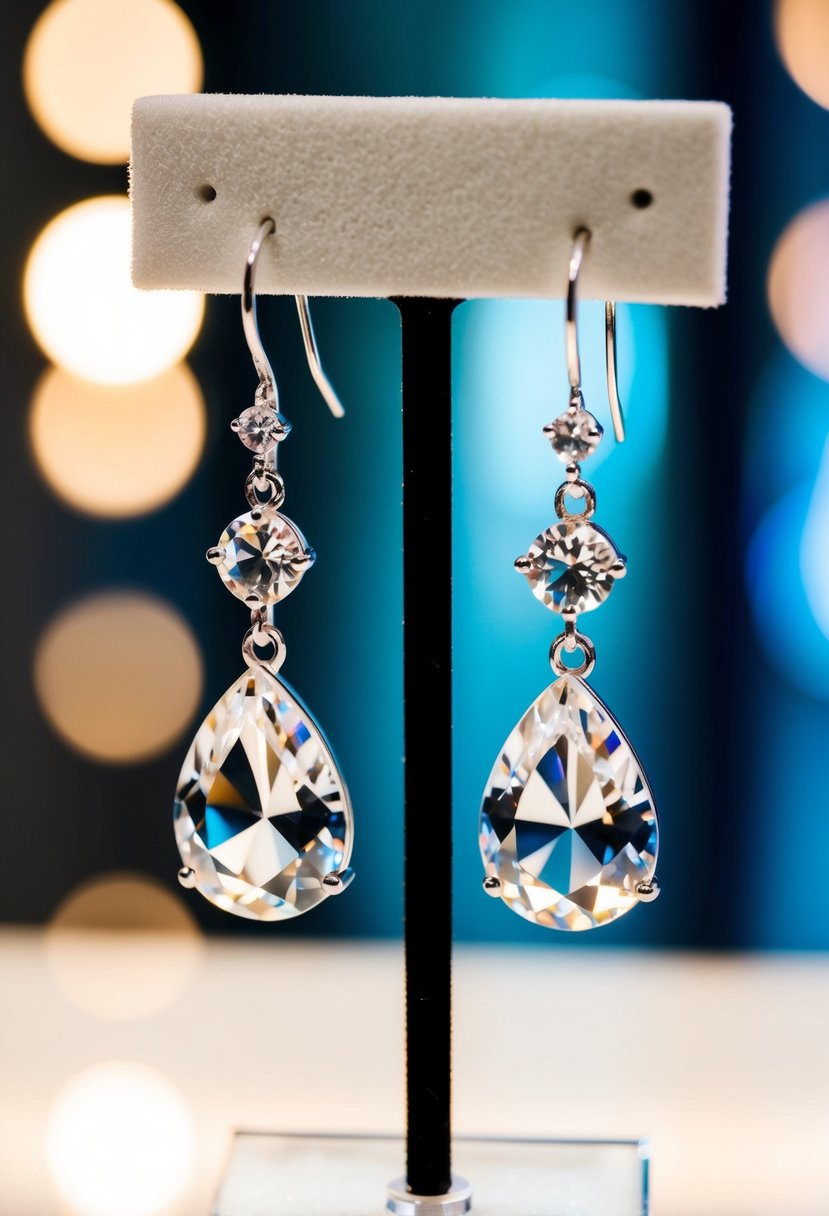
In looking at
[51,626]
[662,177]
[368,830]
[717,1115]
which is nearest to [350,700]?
A: [368,830]

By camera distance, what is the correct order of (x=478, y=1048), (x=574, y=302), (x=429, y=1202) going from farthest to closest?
(x=478, y=1048) → (x=429, y=1202) → (x=574, y=302)

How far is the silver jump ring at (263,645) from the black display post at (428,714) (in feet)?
0.16

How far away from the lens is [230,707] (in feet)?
1.64

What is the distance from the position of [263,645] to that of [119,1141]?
12.6 inches

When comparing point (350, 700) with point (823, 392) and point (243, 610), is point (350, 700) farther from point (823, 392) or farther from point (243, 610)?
point (823, 392)

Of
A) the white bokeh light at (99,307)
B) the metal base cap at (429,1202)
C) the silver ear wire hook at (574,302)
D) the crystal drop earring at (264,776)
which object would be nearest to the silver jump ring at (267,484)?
the crystal drop earring at (264,776)

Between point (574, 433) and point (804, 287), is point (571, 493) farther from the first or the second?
point (804, 287)

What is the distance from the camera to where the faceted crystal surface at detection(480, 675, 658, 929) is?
481 mm

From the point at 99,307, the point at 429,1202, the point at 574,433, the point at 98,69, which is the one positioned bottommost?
the point at 429,1202

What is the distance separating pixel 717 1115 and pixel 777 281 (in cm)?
53

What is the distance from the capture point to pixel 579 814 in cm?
48

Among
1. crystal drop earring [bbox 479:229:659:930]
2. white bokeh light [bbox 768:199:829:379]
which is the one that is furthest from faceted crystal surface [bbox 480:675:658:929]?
white bokeh light [bbox 768:199:829:379]

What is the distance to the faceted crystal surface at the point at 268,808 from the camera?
0.49 meters

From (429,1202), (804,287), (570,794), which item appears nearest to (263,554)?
(570,794)
